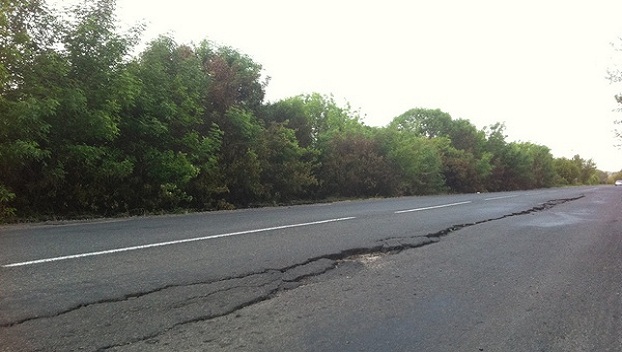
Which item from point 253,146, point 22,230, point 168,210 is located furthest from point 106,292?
point 253,146

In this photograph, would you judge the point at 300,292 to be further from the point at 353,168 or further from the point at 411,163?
the point at 411,163

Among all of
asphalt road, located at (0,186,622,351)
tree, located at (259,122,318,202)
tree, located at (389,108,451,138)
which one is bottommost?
asphalt road, located at (0,186,622,351)

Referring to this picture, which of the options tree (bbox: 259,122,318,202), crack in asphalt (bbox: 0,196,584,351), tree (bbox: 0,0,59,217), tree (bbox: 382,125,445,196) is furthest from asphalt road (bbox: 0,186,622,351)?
tree (bbox: 382,125,445,196)

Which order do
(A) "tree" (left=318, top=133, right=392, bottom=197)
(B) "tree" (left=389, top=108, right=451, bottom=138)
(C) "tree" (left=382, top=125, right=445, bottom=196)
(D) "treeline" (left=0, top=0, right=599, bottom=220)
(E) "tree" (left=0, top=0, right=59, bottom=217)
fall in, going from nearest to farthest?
(E) "tree" (left=0, top=0, right=59, bottom=217) < (D) "treeline" (left=0, top=0, right=599, bottom=220) < (A) "tree" (left=318, top=133, right=392, bottom=197) < (C) "tree" (left=382, top=125, right=445, bottom=196) < (B) "tree" (left=389, top=108, right=451, bottom=138)

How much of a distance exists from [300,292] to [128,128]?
973 centimetres

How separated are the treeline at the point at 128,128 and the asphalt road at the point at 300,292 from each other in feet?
10.6

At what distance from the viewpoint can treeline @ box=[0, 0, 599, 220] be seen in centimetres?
963

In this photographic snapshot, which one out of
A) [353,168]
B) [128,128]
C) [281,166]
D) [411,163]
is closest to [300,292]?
[128,128]

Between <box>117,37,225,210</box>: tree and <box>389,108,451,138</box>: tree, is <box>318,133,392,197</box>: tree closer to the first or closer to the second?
<box>117,37,225,210</box>: tree

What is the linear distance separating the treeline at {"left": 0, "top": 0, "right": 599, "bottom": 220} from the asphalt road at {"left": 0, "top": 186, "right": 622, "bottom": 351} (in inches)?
127

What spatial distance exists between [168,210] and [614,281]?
11.3 metres

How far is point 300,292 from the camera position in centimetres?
422

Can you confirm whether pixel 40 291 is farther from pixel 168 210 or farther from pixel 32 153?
pixel 168 210

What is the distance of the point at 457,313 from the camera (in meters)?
3.72
